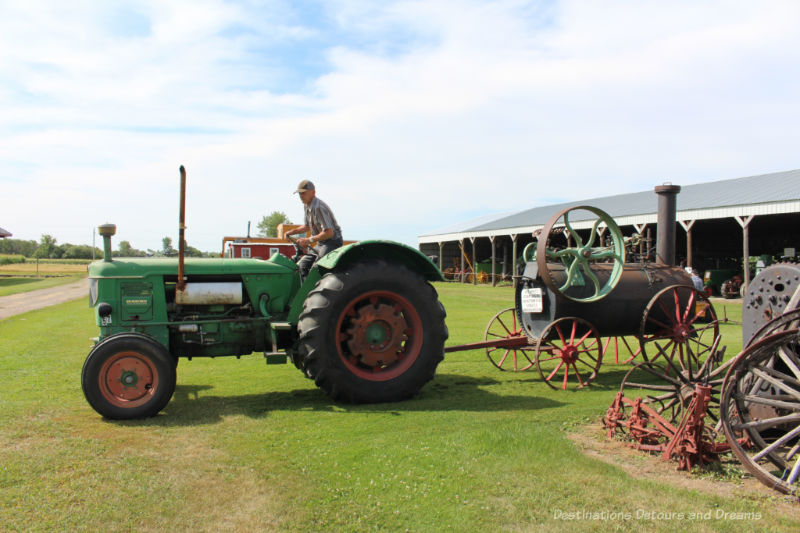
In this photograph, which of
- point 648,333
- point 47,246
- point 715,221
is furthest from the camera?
point 47,246

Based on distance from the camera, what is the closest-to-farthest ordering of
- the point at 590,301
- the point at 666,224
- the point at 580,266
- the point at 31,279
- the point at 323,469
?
the point at 323,469, the point at 590,301, the point at 580,266, the point at 666,224, the point at 31,279

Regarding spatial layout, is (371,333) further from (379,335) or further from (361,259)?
(361,259)

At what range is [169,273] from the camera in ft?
18.1

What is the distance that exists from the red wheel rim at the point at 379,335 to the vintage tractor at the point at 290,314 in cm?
1

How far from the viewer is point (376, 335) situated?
559 centimetres

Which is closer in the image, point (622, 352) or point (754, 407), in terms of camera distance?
point (754, 407)

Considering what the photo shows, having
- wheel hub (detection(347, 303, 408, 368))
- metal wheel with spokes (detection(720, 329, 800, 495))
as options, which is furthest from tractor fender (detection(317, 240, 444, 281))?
metal wheel with spokes (detection(720, 329, 800, 495))

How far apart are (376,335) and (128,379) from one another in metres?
2.22

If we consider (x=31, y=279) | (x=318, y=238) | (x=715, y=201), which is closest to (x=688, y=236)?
(x=715, y=201)

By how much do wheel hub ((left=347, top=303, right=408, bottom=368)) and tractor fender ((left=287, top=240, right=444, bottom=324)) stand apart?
1.62 feet

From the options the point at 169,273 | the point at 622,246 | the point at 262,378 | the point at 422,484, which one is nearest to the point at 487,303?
the point at 622,246

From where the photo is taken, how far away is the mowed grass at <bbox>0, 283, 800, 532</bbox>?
307 cm

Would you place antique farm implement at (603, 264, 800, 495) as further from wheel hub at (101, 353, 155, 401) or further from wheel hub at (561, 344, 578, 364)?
wheel hub at (101, 353, 155, 401)

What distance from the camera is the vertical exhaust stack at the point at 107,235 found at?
17.3 feet
